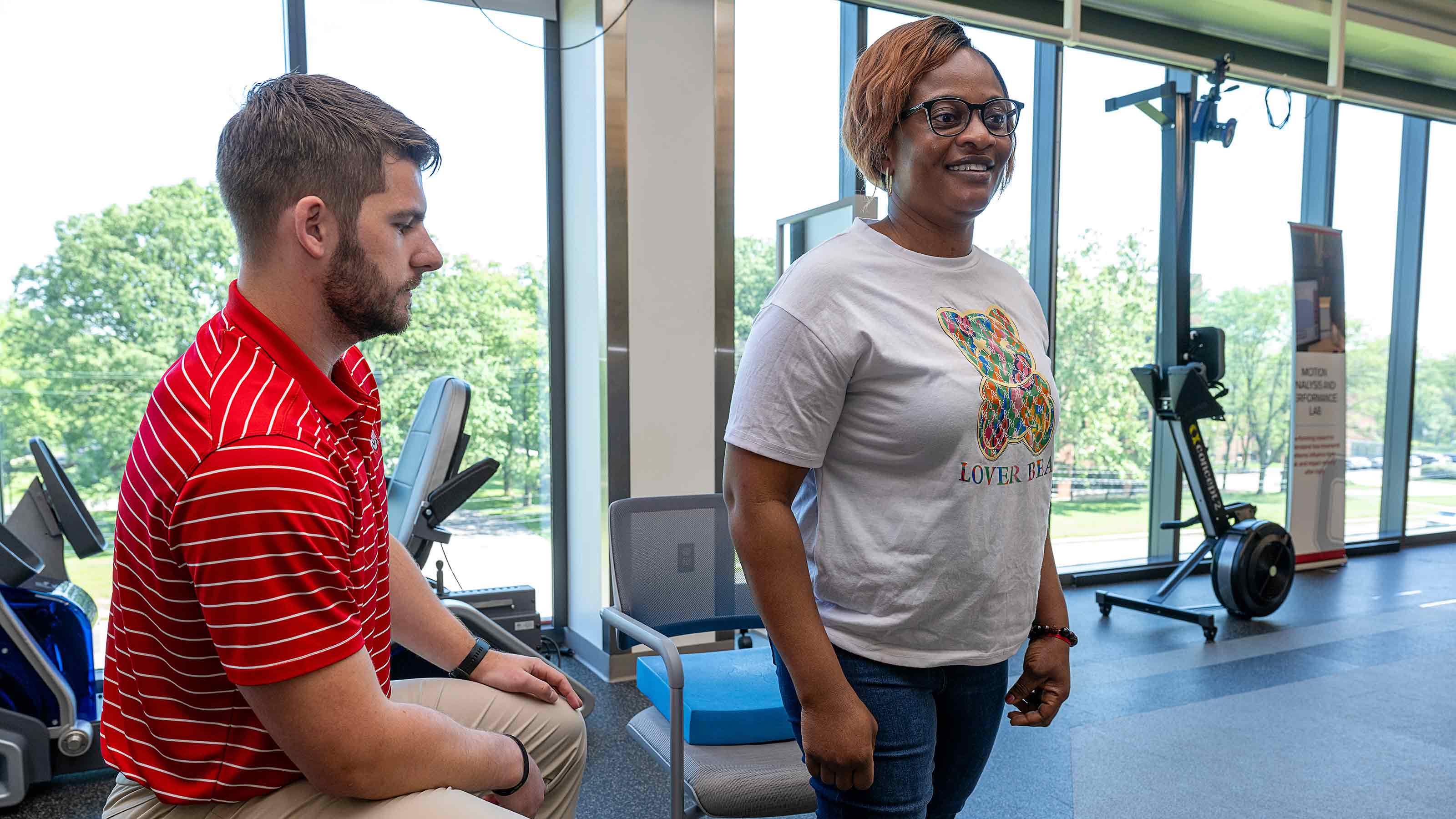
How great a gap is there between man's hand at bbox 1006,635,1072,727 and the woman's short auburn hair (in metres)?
0.63

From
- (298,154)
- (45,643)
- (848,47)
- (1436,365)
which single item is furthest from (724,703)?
(1436,365)

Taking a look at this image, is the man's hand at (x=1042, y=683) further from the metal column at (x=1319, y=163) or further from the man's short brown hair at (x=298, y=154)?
the metal column at (x=1319, y=163)

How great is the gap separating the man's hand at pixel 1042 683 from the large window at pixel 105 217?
285 centimetres

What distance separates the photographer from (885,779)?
1.00 meters

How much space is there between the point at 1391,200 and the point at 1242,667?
12.4ft

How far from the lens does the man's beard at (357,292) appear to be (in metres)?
0.95

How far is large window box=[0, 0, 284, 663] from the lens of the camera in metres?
2.85

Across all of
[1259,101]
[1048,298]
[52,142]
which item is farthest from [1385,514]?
[52,142]

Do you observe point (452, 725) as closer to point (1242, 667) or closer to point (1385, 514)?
point (1242, 667)

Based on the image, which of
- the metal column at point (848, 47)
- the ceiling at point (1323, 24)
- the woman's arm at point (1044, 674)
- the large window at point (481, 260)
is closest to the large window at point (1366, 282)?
the ceiling at point (1323, 24)

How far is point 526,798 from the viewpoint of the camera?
43.8 inches

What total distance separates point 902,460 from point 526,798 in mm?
607

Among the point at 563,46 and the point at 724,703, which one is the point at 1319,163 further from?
the point at 724,703

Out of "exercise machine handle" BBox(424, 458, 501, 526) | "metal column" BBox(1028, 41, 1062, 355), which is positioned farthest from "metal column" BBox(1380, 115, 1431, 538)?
"exercise machine handle" BBox(424, 458, 501, 526)
